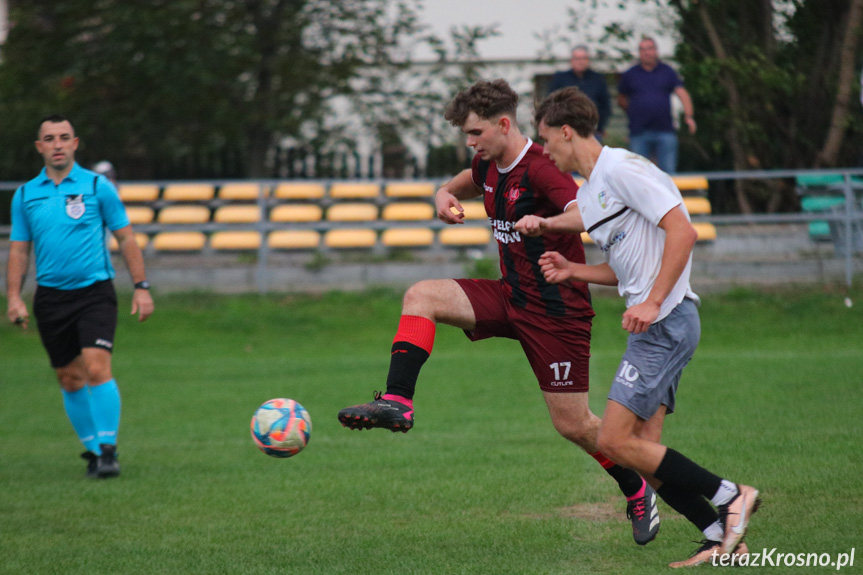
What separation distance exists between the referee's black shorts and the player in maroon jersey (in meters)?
2.93

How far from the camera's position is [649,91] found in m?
13.5

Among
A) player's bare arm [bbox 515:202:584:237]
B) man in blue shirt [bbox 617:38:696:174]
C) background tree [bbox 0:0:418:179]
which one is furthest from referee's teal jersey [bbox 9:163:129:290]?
background tree [bbox 0:0:418:179]

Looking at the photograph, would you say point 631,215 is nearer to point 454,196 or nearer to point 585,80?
point 454,196

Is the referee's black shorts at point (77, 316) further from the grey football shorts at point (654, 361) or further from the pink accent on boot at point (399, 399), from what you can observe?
the grey football shorts at point (654, 361)

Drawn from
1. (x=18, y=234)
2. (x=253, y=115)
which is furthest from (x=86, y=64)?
(x=18, y=234)

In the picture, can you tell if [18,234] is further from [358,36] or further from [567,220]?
[358,36]

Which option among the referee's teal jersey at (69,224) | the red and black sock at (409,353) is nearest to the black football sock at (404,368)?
the red and black sock at (409,353)

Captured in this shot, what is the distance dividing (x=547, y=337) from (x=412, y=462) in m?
2.25

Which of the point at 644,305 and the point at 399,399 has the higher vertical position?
the point at 644,305

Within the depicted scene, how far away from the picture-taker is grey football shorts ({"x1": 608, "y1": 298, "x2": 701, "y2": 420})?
4.54 m

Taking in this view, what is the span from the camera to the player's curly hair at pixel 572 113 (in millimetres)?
4617

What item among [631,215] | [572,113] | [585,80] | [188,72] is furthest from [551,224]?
[188,72]

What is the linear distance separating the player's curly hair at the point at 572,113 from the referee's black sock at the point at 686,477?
4.98ft

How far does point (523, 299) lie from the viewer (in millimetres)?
5328
